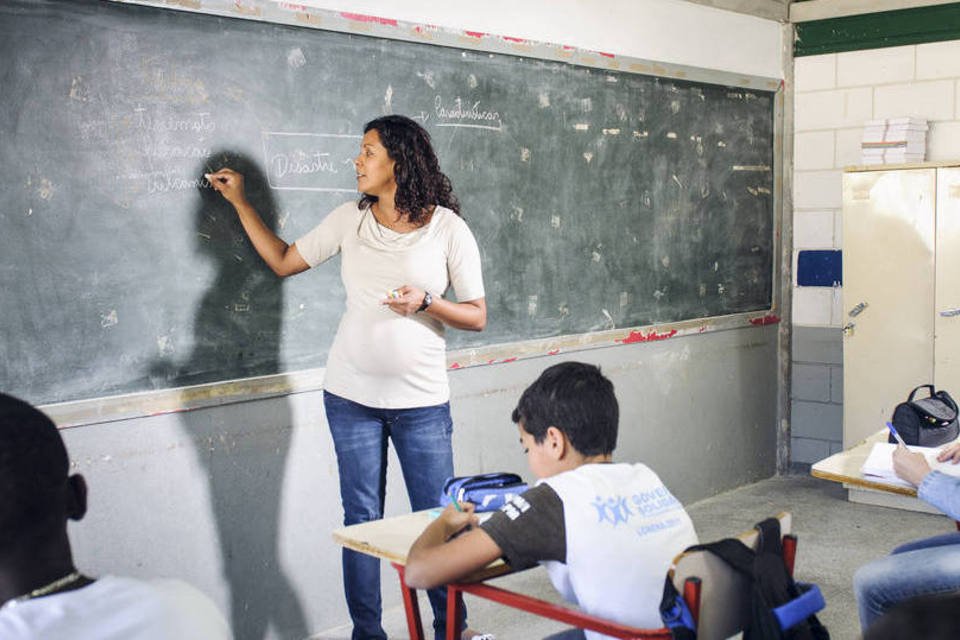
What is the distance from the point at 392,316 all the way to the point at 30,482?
6.51 feet

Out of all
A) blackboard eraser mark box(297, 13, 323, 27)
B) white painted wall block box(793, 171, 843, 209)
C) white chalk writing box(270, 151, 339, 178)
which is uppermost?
blackboard eraser mark box(297, 13, 323, 27)

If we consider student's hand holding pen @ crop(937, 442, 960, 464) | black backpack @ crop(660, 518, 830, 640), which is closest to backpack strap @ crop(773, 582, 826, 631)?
black backpack @ crop(660, 518, 830, 640)

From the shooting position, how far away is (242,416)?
11.5ft

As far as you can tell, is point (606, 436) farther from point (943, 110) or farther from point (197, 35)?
point (943, 110)

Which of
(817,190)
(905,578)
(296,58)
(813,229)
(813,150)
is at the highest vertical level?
(296,58)

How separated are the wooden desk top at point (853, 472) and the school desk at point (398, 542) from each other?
3.15ft

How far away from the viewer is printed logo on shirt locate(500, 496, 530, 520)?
1993 millimetres

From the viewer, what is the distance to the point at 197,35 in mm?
3309

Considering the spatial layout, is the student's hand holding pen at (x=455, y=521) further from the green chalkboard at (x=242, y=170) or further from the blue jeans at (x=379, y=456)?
the green chalkboard at (x=242, y=170)

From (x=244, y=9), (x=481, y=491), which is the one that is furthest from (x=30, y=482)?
(x=244, y=9)

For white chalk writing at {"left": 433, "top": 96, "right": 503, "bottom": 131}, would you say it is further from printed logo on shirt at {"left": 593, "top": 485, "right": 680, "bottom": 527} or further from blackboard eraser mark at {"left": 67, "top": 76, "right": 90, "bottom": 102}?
printed logo on shirt at {"left": 593, "top": 485, "right": 680, "bottom": 527}

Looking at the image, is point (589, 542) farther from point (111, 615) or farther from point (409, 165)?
point (409, 165)

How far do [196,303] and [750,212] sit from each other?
132 inches

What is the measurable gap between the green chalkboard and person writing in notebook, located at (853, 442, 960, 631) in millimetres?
1893
